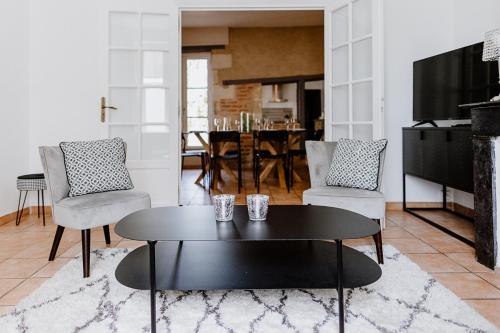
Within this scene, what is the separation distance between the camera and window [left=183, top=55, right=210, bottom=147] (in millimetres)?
9594

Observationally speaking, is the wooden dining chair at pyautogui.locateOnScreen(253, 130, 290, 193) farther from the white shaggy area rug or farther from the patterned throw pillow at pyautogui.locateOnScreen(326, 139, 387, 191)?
the white shaggy area rug

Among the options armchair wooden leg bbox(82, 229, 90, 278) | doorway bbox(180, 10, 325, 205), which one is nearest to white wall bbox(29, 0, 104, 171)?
armchair wooden leg bbox(82, 229, 90, 278)

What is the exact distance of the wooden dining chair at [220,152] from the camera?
229 inches

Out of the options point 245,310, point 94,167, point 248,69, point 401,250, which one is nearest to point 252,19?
point 248,69

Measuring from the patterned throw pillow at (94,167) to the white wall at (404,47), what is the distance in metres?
2.84

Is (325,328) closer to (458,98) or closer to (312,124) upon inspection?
(458,98)

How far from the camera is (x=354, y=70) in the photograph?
3928 mm

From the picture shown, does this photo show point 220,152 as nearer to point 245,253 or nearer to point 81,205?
Result: point 81,205

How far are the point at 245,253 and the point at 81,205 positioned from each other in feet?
3.73

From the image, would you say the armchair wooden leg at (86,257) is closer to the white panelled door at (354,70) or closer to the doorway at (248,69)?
the white panelled door at (354,70)

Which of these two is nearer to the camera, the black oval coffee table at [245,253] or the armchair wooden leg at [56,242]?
the black oval coffee table at [245,253]

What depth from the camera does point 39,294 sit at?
7.01ft

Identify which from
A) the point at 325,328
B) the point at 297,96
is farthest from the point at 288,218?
the point at 297,96

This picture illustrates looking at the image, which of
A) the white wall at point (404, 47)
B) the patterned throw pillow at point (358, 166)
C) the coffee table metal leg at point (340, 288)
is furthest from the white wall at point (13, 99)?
the white wall at point (404, 47)
